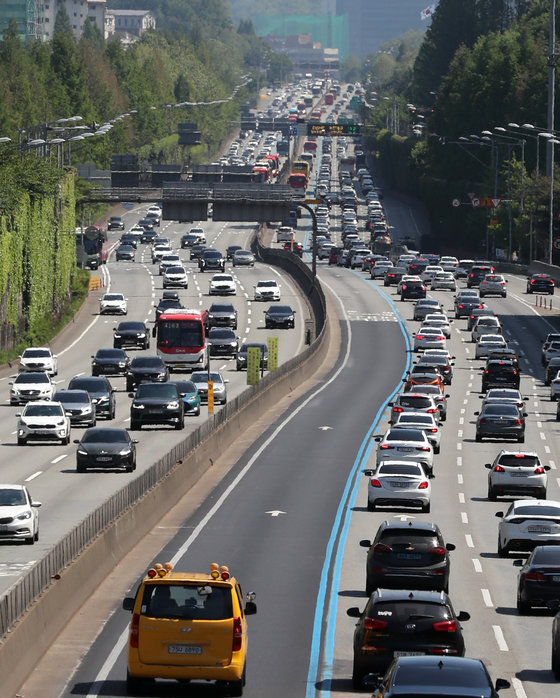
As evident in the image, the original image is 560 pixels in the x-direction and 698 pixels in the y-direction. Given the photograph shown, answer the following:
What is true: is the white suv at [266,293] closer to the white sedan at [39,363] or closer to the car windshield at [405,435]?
the white sedan at [39,363]

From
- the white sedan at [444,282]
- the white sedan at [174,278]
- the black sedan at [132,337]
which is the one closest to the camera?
the black sedan at [132,337]

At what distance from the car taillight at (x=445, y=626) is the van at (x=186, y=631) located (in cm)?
263

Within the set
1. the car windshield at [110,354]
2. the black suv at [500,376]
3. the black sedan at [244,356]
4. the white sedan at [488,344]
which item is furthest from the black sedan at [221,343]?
the black suv at [500,376]

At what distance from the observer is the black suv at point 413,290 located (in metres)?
121

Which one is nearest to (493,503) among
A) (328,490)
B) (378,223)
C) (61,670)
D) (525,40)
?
(328,490)

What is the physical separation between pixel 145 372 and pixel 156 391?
484 inches

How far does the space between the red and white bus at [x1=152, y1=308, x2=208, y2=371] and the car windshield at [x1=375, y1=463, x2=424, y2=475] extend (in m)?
39.5

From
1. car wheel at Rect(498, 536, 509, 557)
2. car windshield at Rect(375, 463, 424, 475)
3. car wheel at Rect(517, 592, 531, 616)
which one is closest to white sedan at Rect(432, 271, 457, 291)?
car windshield at Rect(375, 463, 424, 475)

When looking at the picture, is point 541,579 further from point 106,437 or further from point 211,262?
point 211,262

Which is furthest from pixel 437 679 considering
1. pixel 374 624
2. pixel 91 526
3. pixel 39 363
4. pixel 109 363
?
pixel 39 363

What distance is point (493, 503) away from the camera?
157ft

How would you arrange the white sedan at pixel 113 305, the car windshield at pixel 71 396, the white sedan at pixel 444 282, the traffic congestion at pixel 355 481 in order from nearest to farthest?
the traffic congestion at pixel 355 481 < the car windshield at pixel 71 396 < the white sedan at pixel 113 305 < the white sedan at pixel 444 282

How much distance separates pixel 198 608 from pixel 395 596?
2937 millimetres

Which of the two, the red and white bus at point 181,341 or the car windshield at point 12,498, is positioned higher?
the car windshield at point 12,498
